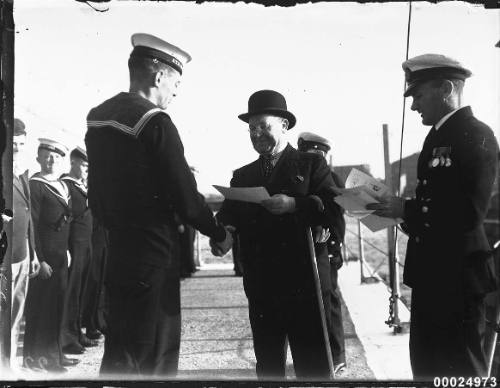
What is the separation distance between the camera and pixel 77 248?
470 centimetres

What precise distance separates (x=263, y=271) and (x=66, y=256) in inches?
80.7

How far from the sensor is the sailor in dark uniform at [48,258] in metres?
3.93

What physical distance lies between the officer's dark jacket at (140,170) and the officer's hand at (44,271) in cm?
159

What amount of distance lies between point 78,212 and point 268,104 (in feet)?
6.83

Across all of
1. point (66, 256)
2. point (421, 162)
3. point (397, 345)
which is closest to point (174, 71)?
point (421, 162)

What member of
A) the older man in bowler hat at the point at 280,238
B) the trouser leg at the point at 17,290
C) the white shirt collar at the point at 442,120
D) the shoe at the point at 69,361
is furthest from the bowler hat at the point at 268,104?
the shoe at the point at 69,361

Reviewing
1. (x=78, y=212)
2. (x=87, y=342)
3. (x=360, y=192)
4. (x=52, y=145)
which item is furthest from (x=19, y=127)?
(x=87, y=342)

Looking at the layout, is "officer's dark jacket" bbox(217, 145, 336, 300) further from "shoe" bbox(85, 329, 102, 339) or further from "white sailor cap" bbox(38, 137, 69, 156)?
"shoe" bbox(85, 329, 102, 339)

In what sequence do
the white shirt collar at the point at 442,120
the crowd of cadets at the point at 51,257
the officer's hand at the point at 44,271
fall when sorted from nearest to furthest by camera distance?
the white shirt collar at the point at 442,120, the crowd of cadets at the point at 51,257, the officer's hand at the point at 44,271

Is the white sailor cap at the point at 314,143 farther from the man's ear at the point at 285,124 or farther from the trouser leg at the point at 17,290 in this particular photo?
the trouser leg at the point at 17,290

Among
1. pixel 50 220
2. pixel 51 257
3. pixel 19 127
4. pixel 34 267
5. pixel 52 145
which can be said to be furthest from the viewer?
pixel 51 257

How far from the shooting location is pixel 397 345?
4234 millimetres

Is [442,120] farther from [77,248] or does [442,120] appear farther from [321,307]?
[77,248]

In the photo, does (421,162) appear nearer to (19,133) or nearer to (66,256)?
(19,133)
